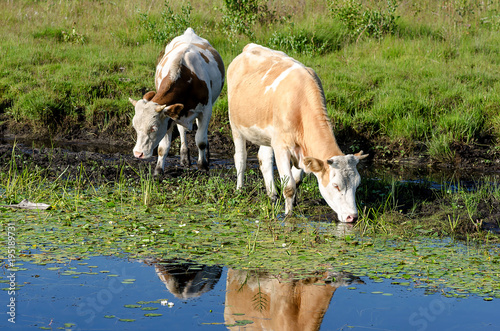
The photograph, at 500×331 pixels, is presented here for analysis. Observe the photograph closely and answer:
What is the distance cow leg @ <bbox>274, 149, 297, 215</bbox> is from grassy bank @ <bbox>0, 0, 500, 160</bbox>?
3.90m

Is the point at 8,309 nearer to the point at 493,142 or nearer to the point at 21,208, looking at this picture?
the point at 21,208

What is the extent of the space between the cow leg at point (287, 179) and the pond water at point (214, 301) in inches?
78.8

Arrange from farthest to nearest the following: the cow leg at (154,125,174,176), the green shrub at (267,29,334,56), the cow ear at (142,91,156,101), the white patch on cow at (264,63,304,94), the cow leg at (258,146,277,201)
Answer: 1. the green shrub at (267,29,334,56)
2. the cow leg at (154,125,174,176)
3. the cow ear at (142,91,156,101)
4. the cow leg at (258,146,277,201)
5. the white patch on cow at (264,63,304,94)

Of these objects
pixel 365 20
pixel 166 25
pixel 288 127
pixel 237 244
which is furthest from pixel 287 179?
pixel 166 25

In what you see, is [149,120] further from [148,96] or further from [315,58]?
[315,58]

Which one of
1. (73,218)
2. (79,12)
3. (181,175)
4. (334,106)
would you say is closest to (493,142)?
(334,106)

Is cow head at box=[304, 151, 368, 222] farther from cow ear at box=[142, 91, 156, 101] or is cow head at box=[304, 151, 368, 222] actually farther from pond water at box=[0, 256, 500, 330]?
cow ear at box=[142, 91, 156, 101]

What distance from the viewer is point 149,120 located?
9062 millimetres

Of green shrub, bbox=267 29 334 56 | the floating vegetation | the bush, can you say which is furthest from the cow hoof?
the bush

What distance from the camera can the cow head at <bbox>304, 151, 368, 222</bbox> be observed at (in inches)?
258

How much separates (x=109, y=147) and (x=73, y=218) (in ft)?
15.9

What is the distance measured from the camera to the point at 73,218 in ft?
22.8

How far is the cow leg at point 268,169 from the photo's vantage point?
801cm

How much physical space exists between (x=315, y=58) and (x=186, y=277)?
30.2 feet
